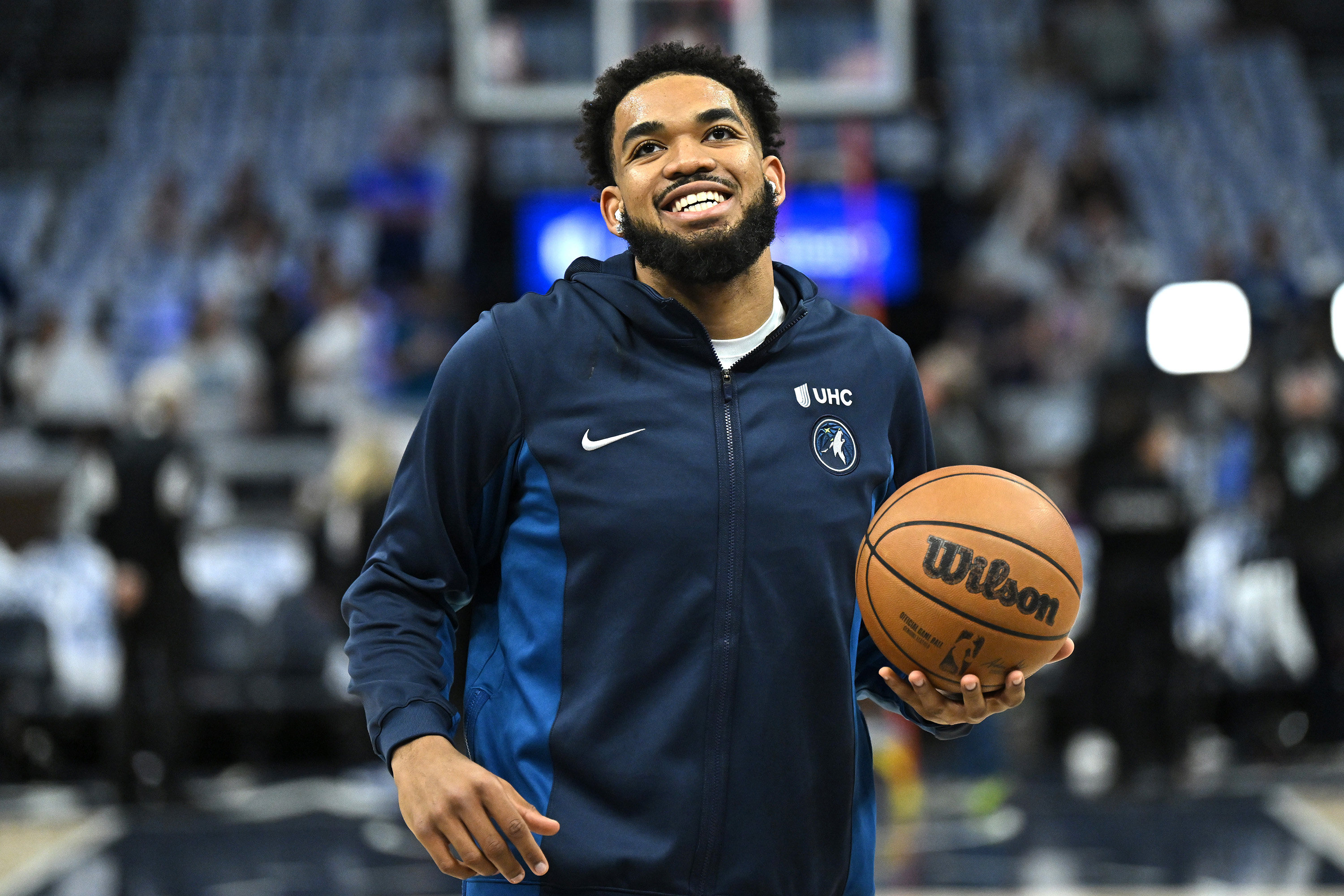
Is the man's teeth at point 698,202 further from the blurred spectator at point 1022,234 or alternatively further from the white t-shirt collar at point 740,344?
the blurred spectator at point 1022,234

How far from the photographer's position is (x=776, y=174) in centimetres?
233

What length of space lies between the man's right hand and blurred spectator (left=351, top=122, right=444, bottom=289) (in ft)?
34.6

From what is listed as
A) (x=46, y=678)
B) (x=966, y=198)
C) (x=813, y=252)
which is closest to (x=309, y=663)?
(x=46, y=678)

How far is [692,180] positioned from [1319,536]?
7256 mm

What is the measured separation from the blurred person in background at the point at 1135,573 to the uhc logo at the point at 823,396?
5.76 meters

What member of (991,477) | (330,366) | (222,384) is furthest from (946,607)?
(222,384)

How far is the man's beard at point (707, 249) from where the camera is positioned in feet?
6.99

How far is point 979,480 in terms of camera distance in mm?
2254

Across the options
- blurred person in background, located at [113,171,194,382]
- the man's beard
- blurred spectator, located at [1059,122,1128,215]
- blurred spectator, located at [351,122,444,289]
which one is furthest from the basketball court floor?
blurred spectator, located at [1059,122,1128,215]

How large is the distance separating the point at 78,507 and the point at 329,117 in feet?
20.2

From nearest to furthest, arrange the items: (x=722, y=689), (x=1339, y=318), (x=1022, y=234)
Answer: (x=722, y=689)
(x=1339, y=318)
(x=1022, y=234)

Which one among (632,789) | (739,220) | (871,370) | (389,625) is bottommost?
(632,789)

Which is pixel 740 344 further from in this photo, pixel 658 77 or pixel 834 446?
pixel 658 77

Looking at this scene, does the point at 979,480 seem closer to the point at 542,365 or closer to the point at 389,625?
the point at 542,365
